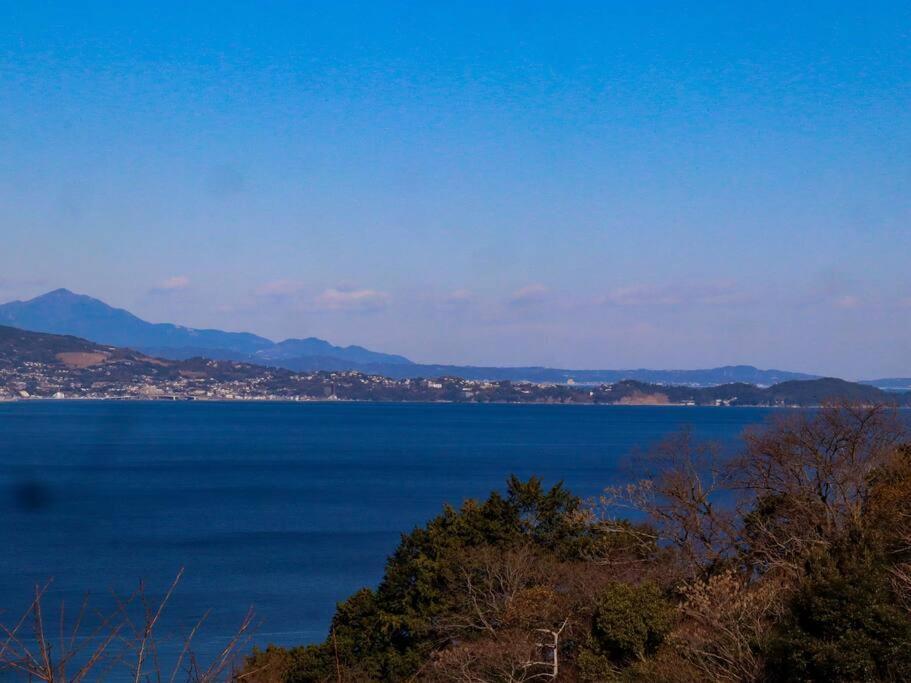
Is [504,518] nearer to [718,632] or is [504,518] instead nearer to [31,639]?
[718,632]

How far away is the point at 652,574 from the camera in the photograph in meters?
16.8

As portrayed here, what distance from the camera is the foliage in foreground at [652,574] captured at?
11.8m

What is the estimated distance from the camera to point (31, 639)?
24156 mm

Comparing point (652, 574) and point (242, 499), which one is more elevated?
point (652, 574)

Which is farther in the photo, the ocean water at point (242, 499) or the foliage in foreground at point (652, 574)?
the ocean water at point (242, 499)

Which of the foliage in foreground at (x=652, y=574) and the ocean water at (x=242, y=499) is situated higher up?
the foliage in foreground at (x=652, y=574)

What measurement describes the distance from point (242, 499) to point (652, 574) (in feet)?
133

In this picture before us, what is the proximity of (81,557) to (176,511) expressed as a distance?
1248 cm

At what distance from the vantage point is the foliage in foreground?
11.8 meters

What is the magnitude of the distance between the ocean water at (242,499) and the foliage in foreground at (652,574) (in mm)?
4531

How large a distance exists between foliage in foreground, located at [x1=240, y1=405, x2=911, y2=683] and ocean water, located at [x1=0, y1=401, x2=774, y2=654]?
453cm

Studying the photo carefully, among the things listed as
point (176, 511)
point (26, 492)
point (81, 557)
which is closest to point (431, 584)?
point (81, 557)

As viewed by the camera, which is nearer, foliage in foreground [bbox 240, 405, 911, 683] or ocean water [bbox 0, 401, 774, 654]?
foliage in foreground [bbox 240, 405, 911, 683]

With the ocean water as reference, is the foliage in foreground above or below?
above
